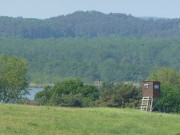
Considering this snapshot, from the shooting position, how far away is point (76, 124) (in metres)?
35.5

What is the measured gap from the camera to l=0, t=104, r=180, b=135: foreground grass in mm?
31453

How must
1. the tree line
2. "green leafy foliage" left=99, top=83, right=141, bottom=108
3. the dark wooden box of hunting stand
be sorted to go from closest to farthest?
the dark wooden box of hunting stand
the tree line
"green leafy foliage" left=99, top=83, right=141, bottom=108

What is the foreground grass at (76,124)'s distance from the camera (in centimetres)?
3145

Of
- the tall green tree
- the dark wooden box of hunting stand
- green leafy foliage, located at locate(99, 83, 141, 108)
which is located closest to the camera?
the dark wooden box of hunting stand

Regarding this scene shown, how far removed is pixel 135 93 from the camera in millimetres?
71000

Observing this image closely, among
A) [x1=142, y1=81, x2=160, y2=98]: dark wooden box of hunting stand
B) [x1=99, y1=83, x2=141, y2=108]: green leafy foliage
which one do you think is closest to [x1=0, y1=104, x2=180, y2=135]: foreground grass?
[x1=142, y1=81, x2=160, y2=98]: dark wooden box of hunting stand

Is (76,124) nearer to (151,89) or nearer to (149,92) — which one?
(151,89)

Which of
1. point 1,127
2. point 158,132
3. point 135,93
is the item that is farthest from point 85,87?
point 1,127

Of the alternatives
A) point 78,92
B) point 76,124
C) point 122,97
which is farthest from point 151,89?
point 76,124

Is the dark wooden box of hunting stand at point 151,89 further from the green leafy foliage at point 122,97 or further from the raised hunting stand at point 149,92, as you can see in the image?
the green leafy foliage at point 122,97

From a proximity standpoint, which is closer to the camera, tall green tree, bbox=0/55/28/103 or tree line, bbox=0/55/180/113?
tree line, bbox=0/55/180/113

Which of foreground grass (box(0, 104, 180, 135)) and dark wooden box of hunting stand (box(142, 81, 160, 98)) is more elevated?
dark wooden box of hunting stand (box(142, 81, 160, 98))

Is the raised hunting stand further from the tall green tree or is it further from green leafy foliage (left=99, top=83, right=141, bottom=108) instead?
the tall green tree

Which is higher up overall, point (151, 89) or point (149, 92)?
point (151, 89)
